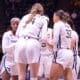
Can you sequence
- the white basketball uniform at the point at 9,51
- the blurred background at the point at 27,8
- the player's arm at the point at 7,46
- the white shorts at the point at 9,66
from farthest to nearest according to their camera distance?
the blurred background at the point at 27,8, the white shorts at the point at 9,66, the white basketball uniform at the point at 9,51, the player's arm at the point at 7,46

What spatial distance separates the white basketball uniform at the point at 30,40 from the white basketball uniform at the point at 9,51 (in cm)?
118

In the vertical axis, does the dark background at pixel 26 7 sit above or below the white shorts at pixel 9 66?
above

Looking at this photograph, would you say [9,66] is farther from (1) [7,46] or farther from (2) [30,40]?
(2) [30,40]

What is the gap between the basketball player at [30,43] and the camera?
607 centimetres

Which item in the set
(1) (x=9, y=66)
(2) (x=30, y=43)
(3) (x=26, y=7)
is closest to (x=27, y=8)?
(3) (x=26, y=7)

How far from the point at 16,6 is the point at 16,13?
40 cm

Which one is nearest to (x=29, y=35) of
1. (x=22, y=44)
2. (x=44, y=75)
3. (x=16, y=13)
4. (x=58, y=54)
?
(x=22, y=44)

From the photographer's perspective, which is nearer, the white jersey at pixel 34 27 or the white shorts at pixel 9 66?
the white jersey at pixel 34 27

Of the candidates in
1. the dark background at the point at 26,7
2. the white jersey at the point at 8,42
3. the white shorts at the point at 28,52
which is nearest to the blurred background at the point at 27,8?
the dark background at the point at 26,7

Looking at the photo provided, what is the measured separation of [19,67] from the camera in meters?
6.11

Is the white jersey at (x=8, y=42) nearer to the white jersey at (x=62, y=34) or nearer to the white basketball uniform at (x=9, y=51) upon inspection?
the white basketball uniform at (x=9, y=51)

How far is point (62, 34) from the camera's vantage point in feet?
21.3

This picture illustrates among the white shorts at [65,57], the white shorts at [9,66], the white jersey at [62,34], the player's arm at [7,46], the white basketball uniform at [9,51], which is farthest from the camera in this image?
the white shorts at [9,66]

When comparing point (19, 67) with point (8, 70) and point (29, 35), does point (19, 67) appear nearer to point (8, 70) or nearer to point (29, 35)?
point (29, 35)
